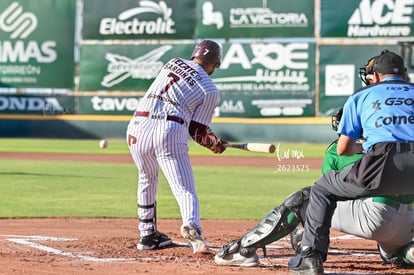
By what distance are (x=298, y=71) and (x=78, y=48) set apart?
7.84m

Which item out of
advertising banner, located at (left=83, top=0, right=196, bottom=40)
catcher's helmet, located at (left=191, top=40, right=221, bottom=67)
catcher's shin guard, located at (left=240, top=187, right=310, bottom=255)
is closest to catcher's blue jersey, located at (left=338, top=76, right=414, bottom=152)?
catcher's shin guard, located at (left=240, top=187, right=310, bottom=255)

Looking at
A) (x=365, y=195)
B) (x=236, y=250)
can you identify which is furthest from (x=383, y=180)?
(x=236, y=250)

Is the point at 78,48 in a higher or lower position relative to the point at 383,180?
higher

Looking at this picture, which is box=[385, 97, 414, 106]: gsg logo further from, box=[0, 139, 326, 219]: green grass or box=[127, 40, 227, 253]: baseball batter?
box=[0, 139, 326, 219]: green grass

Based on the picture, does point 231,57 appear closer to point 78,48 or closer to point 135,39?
point 135,39

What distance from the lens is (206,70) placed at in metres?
7.05

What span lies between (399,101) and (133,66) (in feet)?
79.0

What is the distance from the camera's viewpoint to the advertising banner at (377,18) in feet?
86.7

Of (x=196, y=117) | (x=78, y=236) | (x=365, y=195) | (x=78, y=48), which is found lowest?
(x=78, y=236)

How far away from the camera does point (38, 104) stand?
2989 cm

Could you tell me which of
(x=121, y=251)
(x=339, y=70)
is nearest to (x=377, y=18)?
(x=339, y=70)

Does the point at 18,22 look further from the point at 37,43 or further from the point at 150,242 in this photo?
the point at 150,242

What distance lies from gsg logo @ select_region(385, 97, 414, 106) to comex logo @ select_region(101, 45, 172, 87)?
23440 millimetres

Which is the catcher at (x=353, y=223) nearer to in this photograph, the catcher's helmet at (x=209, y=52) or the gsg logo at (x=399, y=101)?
the gsg logo at (x=399, y=101)
